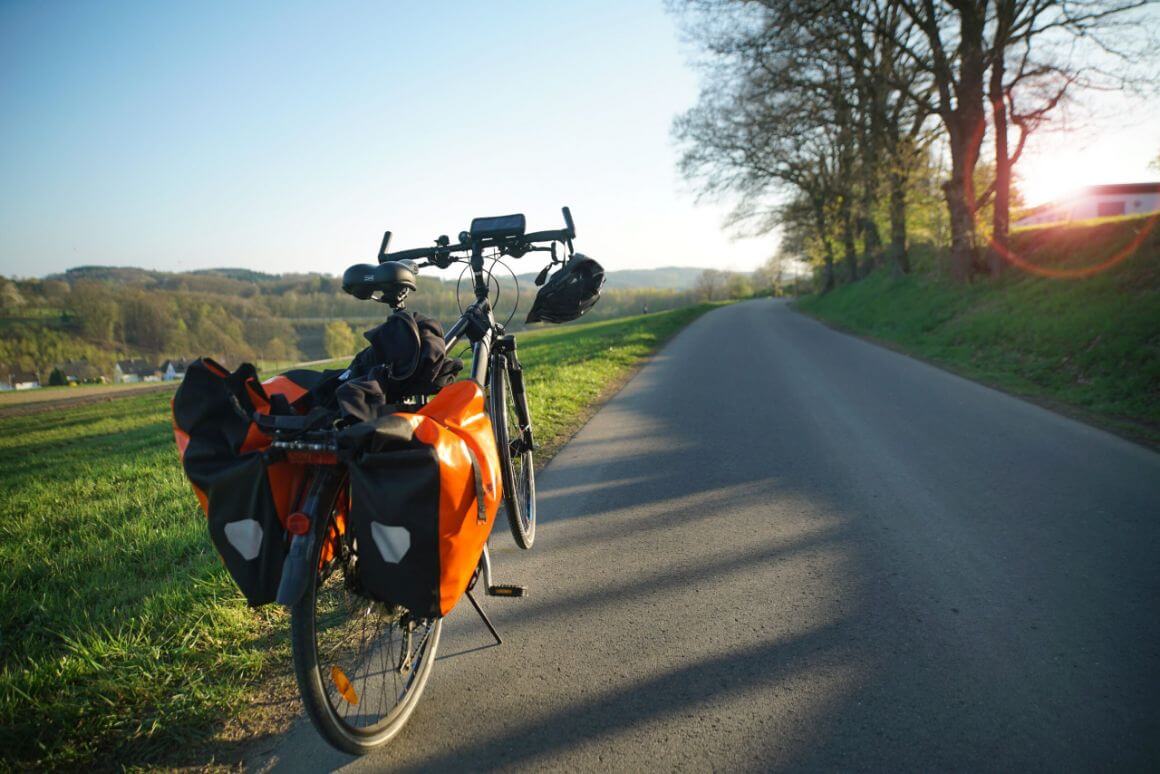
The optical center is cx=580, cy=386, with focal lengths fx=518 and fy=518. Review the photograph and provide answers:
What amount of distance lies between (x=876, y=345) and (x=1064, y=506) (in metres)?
10.3

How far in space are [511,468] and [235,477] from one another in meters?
1.43

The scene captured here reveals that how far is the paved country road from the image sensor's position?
1.77m

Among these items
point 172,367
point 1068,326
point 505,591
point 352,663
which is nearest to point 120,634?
point 352,663

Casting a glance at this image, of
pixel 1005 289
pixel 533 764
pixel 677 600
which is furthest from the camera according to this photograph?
pixel 1005 289

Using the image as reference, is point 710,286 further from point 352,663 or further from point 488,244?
point 352,663

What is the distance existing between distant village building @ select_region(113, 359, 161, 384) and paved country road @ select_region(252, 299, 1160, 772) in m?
73.9

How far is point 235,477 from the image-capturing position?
150 centimetres

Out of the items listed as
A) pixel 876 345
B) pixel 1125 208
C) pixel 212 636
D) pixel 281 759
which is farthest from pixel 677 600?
pixel 1125 208

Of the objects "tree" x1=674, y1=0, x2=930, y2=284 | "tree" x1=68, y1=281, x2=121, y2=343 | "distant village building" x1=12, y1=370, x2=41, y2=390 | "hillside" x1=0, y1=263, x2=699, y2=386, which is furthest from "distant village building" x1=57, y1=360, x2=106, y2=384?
"tree" x1=674, y1=0, x2=930, y2=284

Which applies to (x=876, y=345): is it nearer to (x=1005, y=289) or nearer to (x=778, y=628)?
(x=1005, y=289)

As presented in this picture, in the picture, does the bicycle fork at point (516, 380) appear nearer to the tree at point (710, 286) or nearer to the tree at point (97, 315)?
the tree at point (710, 286)

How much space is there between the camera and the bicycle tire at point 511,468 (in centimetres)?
275

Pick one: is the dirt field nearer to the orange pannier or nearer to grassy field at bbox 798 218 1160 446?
the orange pannier

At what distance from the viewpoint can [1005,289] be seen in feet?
38.4
